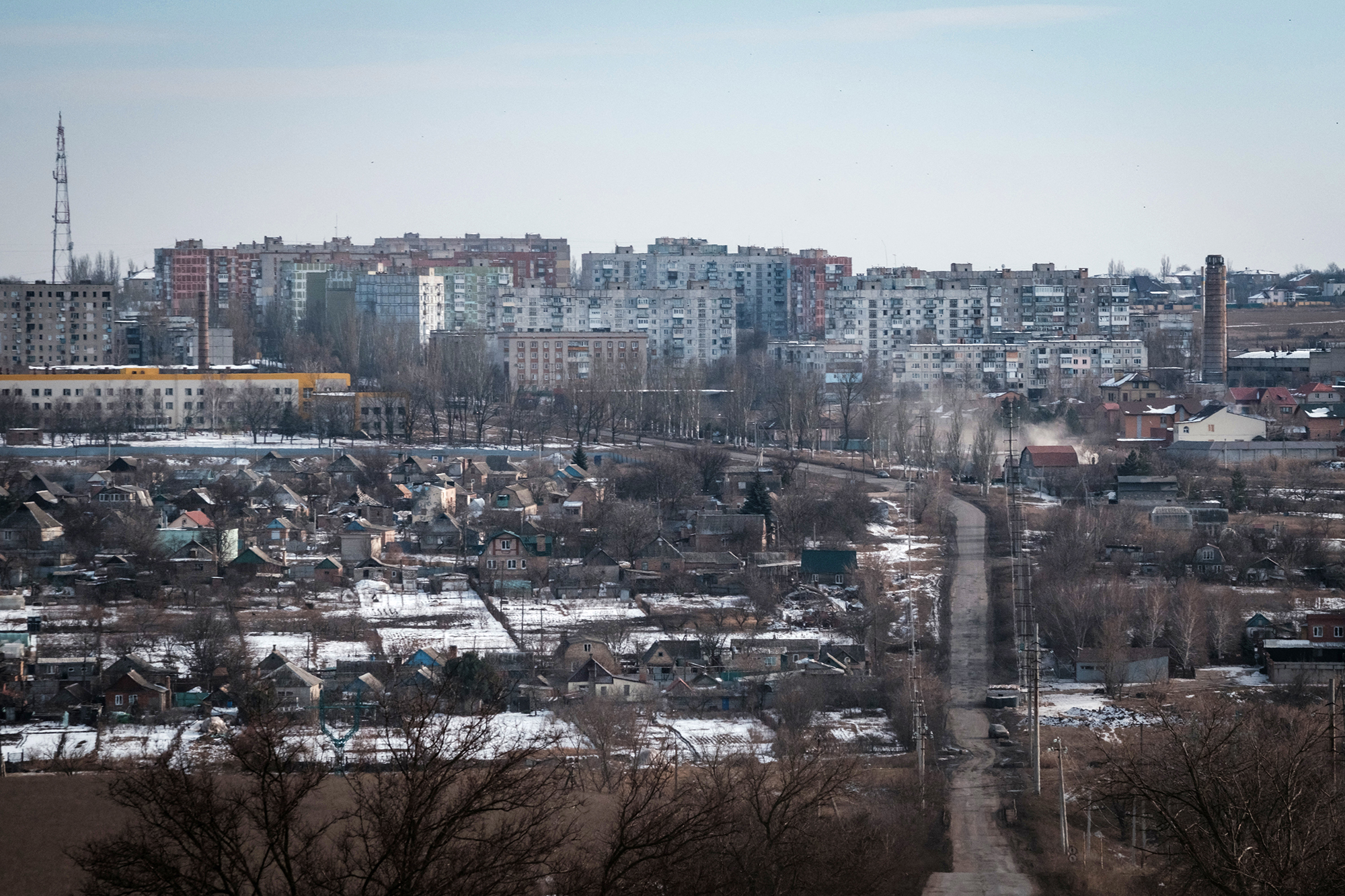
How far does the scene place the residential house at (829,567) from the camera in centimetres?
1482

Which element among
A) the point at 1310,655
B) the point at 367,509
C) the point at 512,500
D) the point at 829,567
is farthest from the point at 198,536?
the point at 1310,655

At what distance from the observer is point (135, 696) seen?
11.1m

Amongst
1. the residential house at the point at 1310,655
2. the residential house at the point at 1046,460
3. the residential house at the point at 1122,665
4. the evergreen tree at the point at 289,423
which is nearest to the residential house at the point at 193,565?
the residential house at the point at 1122,665

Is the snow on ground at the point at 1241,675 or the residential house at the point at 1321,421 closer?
the snow on ground at the point at 1241,675

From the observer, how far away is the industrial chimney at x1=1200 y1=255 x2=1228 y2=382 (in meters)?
30.3

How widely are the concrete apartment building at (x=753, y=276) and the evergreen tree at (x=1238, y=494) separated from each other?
2399 cm

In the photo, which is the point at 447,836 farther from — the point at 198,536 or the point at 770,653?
the point at 198,536

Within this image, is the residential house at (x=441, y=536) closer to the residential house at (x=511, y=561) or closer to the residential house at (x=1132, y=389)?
the residential house at (x=511, y=561)

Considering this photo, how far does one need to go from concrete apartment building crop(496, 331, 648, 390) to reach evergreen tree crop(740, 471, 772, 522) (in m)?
14.4

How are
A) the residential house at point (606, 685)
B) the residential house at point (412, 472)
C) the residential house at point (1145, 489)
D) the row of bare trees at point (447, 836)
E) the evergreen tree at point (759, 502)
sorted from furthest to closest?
1. the residential house at point (412, 472)
2. the residential house at point (1145, 489)
3. the evergreen tree at point (759, 502)
4. the residential house at point (606, 685)
5. the row of bare trees at point (447, 836)

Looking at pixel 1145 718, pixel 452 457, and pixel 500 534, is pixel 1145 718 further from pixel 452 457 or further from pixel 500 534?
pixel 452 457

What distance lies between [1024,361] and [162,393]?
54.6 ft

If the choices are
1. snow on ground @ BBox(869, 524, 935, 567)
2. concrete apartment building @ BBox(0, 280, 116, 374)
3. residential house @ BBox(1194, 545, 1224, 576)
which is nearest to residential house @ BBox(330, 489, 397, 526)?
snow on ground @ BBox(869, 524, 935, 567)

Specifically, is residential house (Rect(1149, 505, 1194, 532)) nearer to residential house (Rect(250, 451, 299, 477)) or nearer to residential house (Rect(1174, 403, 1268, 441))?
residential house (Rect(1174, 403, 1268, 441))
